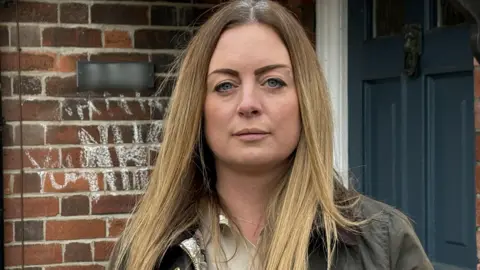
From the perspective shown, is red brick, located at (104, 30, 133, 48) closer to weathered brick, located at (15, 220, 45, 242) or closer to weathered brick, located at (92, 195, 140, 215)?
weathered brick, located at (92, 195, 140, 215)

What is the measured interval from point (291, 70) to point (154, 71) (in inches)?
80.1

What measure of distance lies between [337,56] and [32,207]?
1735mm

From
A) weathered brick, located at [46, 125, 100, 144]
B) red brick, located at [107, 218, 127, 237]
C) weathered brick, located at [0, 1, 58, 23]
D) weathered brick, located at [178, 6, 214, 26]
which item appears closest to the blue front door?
weathered brick, located at [178, 6, 214, 26]

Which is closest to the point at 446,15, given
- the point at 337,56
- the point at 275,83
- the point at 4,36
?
the point at 337,56

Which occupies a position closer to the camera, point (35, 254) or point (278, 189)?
point (278, 189)

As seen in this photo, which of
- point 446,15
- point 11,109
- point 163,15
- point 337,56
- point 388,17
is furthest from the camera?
point 337,56

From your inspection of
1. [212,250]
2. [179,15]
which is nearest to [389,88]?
[179,15]

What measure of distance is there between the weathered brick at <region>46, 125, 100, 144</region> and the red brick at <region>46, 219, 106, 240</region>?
1.28 feet

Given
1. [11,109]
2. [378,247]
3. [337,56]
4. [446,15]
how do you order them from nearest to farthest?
[378,247] < [446,15] < [11,109] < [337,56]

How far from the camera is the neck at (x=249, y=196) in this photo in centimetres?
192

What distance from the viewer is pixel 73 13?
376cm

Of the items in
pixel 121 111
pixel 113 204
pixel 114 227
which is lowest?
pixel 114 227

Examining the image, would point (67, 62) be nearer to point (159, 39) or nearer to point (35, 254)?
point (159, 39)

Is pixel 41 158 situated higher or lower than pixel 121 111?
lower
